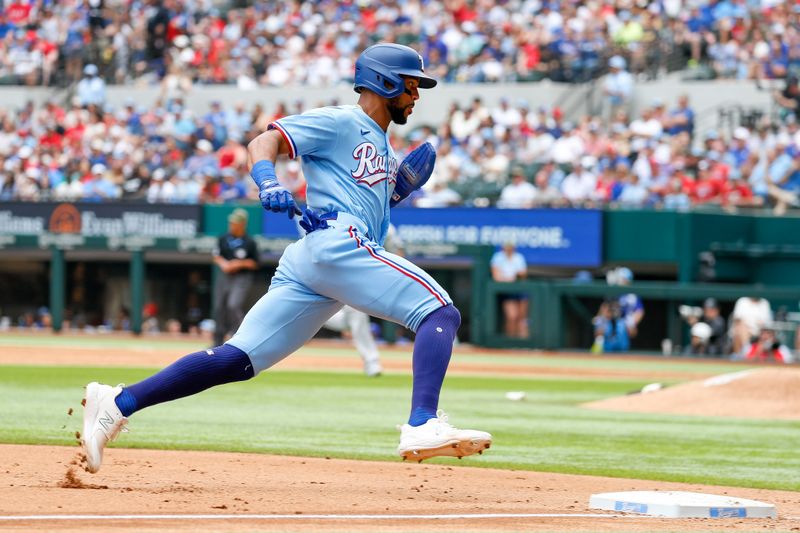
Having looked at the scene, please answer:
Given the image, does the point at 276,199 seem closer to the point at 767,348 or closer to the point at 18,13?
the point at 767,348

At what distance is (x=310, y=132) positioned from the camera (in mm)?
6008

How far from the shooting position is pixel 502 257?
21.4 meters

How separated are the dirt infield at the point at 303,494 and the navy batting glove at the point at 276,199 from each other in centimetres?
116

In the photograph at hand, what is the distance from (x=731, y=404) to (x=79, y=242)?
1394 cm

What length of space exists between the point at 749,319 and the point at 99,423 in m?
14.8

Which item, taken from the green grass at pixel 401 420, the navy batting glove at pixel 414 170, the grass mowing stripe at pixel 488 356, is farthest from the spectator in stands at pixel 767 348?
the navy batting glove at pixel 414 170

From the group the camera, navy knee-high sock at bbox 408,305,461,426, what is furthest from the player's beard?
the camera

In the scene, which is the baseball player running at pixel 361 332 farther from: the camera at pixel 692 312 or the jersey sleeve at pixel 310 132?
the jersey sleeve at pixel 310 132

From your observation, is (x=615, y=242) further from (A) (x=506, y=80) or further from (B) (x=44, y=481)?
(B) (x=44, y=481)

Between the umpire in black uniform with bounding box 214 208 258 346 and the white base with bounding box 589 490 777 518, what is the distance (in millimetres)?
11093

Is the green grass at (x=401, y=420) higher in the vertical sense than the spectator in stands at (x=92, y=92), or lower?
lower

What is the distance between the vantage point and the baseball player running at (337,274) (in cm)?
592

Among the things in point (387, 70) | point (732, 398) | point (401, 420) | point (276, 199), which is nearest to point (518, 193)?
point (732, 398)

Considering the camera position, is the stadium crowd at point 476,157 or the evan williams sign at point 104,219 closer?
the stadium crowd at point 476,157
